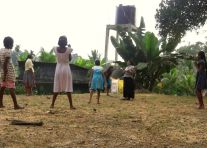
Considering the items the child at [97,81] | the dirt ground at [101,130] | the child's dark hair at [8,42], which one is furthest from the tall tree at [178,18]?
the child's dark hair at [8,42]

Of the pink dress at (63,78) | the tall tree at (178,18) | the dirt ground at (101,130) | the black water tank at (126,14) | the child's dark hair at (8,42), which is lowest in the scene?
the dirt ground at (101,130)

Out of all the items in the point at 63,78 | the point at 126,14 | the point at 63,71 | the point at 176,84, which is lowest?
the point at 63,78

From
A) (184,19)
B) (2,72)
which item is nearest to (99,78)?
(2,72)

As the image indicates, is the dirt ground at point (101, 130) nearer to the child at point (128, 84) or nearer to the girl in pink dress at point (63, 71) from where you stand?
the girl in pink dress at point (63, 71)

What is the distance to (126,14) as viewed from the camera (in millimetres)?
27656

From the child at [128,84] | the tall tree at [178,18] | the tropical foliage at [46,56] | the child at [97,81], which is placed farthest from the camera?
the tropical foliage at [46,56]

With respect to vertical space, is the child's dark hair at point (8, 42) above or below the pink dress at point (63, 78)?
above

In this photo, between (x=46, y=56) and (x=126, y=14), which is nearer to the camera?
(x=46, y=56)

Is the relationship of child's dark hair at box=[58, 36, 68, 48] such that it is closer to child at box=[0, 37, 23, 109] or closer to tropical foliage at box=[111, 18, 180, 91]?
child at box=[0, 37, 23, 109]

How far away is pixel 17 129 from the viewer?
297 inches

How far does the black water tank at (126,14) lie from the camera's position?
90.6ft

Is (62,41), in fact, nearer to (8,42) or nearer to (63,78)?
(63,78)

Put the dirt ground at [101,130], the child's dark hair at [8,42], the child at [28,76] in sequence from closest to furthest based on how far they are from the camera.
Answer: the dirt ground at [101,130]
the child's dark hair at [8,42]
the child at [28,76]

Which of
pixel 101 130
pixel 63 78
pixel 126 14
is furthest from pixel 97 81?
pixel 126 14
